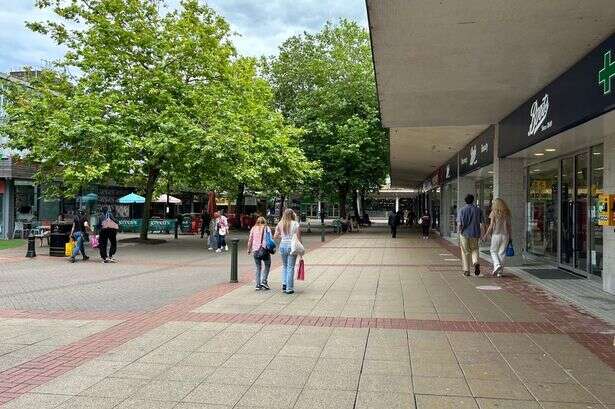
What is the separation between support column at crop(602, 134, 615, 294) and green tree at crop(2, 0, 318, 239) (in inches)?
503

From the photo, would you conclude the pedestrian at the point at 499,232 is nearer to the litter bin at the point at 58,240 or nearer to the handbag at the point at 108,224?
the handbag at the point at 108,224

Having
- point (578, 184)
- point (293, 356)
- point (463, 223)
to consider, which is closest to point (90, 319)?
point (293, 356)

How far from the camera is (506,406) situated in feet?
14.1

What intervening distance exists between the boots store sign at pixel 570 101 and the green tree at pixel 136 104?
429 inches

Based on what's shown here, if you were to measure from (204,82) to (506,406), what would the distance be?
2099 centimetres

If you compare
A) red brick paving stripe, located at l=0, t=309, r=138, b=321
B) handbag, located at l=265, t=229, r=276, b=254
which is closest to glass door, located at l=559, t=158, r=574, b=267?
handbag, located at l=265, t=229, r=276, b=254

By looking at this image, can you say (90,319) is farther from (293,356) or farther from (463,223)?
(463,223)

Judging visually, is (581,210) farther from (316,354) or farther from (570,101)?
(316,354)

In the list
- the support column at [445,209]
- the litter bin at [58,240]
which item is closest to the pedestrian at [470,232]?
the litter bin at [58,240]

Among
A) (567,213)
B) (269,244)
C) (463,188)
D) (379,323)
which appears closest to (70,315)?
(269,244)

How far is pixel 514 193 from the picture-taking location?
551 inches

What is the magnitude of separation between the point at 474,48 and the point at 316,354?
4915mm

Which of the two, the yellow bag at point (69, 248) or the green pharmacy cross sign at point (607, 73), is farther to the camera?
the yellow bag at point (69, 248)

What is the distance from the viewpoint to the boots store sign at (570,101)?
23.2ft
